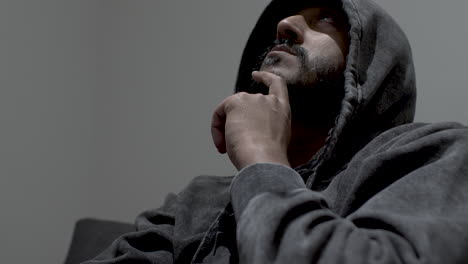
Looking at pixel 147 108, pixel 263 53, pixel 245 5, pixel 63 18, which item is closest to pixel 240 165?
pixel 263 53

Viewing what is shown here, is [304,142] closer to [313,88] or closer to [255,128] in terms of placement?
[313,88]

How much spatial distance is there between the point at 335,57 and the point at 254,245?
0.59 meters

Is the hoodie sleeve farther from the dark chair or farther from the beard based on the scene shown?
the dark chair

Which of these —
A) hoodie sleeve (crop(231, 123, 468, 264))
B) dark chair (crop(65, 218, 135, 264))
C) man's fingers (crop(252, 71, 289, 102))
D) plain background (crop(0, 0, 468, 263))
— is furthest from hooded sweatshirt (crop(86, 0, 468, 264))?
plain background (crop(0, 0, 468, 263))

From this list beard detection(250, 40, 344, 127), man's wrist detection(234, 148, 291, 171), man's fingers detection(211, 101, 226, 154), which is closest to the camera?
man's wrist detection(234, 148, 291, 171)

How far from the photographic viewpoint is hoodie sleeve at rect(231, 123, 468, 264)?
0.57 meters

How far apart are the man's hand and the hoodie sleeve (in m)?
0.06

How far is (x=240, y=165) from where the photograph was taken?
2.44ft

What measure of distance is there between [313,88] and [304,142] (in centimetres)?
Answer: 14

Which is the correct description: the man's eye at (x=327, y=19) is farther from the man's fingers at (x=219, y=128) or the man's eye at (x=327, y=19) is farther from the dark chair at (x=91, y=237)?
the dark chair at (x=91, y=237)

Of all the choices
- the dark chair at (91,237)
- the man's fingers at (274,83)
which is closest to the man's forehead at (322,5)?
the man's fingers at (274,83)

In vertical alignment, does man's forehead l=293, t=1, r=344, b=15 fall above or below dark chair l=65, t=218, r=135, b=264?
above

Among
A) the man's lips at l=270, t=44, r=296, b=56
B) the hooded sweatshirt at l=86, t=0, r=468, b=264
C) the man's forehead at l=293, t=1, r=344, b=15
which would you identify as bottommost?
the hooded sweatshirt at l=86, t=0, r=468, b=264

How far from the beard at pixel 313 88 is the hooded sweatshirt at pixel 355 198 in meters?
0.06
